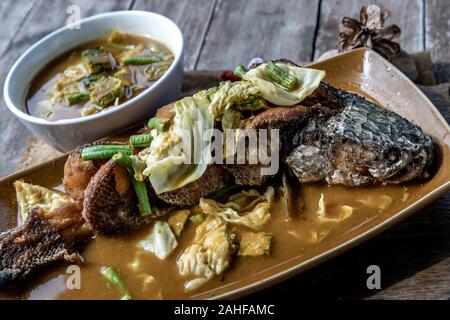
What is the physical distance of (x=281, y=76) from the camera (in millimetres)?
3158

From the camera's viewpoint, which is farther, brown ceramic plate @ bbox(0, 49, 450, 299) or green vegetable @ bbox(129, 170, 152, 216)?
green vegetable @ bbox(129, 170, 152, 216)

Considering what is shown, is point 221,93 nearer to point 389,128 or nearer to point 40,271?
point 389,128

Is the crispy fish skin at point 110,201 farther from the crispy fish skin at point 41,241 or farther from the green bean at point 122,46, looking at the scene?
the green bean at point 122,46

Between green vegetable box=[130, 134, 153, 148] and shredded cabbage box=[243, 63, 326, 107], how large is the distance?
0.58 metres

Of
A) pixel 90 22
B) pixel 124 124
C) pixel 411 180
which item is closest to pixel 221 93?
pixel 124 124

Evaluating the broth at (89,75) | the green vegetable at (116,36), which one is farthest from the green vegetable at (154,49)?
the green vegetable at (116,36)

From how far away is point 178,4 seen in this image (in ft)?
18.4

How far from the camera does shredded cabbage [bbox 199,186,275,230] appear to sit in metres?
2.96

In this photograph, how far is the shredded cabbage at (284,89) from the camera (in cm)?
305

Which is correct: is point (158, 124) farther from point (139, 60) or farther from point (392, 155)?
point (392, 155)

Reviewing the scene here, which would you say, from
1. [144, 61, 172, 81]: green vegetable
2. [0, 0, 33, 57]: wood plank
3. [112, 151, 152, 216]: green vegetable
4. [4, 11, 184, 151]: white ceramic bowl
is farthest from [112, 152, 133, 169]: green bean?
[0, 0, 33, 57]: wood plank

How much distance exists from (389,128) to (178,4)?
3.15 metres

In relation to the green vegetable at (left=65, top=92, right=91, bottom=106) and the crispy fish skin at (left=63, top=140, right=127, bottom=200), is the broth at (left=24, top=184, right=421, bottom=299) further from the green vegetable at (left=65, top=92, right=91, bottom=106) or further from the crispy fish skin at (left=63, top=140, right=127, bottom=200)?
the green vegetable at (left=65, top=92, right=91, bottom=106)

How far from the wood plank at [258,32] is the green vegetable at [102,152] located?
1969 mm
